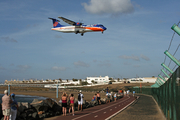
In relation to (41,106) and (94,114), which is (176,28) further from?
(94,114)

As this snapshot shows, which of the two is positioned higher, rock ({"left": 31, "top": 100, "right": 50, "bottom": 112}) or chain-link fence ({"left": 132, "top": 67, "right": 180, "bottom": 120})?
chain-link fence ({"left": 132, "top": 67, "right": 180, "bottom": 120})

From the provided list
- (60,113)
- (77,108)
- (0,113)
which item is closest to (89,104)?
(77,108)

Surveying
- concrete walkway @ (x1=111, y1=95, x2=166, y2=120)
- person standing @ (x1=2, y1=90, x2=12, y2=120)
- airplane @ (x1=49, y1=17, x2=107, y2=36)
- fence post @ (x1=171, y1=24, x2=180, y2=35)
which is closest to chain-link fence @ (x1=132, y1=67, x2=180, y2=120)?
fence post @ (x1=171, y1=24, x2=180, y2=35)

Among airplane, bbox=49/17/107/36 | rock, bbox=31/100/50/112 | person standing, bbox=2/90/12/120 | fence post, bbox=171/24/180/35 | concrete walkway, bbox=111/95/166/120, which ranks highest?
airplane, bbox=49/17/107/36

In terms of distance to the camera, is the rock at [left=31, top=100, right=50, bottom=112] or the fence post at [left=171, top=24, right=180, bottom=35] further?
the rock at [left=31, top=100, right=50, bottom=112]

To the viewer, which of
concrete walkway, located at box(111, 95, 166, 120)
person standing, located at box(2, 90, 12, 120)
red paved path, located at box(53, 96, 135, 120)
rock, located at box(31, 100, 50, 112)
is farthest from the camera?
concrete walkway, located at box(111, 95, 166, 120)

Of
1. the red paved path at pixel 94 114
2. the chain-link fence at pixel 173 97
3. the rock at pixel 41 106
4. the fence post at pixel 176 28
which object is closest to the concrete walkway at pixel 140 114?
the red paved path at pixel 94 114

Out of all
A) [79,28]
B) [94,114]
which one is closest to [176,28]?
[94,114]

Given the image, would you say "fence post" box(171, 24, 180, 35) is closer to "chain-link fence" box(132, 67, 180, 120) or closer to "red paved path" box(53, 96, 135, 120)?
"chain-link fence" box(132, 67, 180, 120)

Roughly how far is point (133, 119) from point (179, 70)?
8.28m

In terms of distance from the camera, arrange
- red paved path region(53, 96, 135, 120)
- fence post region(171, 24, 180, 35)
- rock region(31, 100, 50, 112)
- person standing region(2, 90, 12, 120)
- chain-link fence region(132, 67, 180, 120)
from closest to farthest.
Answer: chain-link fence region(132, 67, 180, 120) → fence post region(171, 24, 180, 35) → person standing region(2, 90, 12, 120) → rock region(31, 100, 50, 112) → red paved path region(53, 96, 135, 120)

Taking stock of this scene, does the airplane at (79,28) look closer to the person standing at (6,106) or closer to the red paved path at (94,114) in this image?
the red paved path at (94,114)

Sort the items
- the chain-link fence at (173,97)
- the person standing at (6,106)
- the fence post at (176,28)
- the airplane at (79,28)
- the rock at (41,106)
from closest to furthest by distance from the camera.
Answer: the chain-link fence at (173,97)
the fence post at (176,28)
the person standing at (6,106)
the rock at (41,106)
the airplane at (79,28)

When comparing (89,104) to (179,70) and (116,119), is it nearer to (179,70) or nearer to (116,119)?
(116,119)
